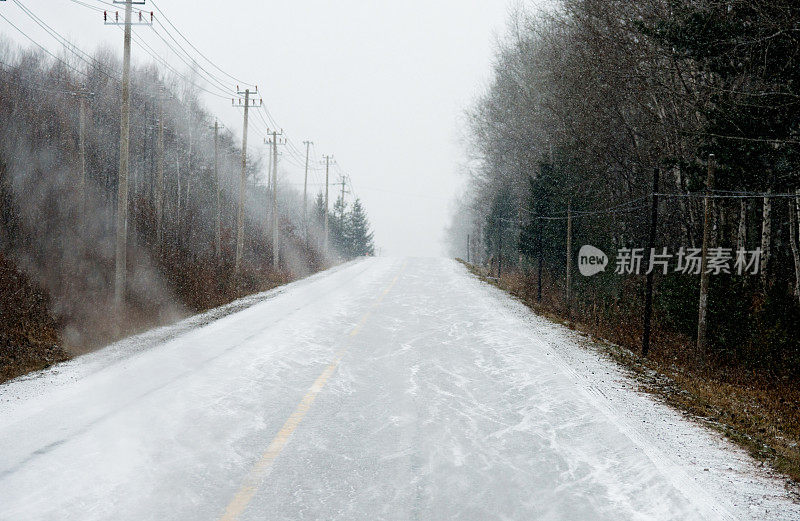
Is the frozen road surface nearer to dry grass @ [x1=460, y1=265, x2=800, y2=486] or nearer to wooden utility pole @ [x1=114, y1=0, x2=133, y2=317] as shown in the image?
dry grass @ [x1=460, y1=265, x2=800, y2=486]

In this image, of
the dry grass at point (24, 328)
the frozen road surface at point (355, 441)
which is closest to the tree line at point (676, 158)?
the frozen road surface at point (355, 441)

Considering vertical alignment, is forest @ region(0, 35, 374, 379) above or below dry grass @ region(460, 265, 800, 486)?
above

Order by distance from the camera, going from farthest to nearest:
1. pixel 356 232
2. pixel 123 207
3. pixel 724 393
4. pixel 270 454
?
1. pixel 356 232
2. pixel 123 207
3. pixel 724 393
4. pixel 270 454

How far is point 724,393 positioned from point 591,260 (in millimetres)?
16522

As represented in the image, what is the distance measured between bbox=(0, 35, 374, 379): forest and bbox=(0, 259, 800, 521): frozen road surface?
8.88ft

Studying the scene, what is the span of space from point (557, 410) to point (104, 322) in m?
9.94

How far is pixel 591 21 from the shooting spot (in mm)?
20594

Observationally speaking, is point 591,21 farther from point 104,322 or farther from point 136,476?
→ point 136,476

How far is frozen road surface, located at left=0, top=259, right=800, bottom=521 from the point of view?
434cm

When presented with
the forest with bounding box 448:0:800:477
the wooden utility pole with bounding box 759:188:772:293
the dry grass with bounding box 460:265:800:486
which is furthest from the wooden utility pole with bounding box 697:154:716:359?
the wooden utility pole with bounding box 759:188:772:293

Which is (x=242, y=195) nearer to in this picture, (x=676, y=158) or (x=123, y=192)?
(x=123, y=192)

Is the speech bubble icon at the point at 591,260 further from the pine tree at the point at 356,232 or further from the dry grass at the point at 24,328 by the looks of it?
the pine tree at the point at 356,232

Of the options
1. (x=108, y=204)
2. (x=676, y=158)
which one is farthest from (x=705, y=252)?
(x=108, y=204)

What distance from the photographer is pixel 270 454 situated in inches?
210
